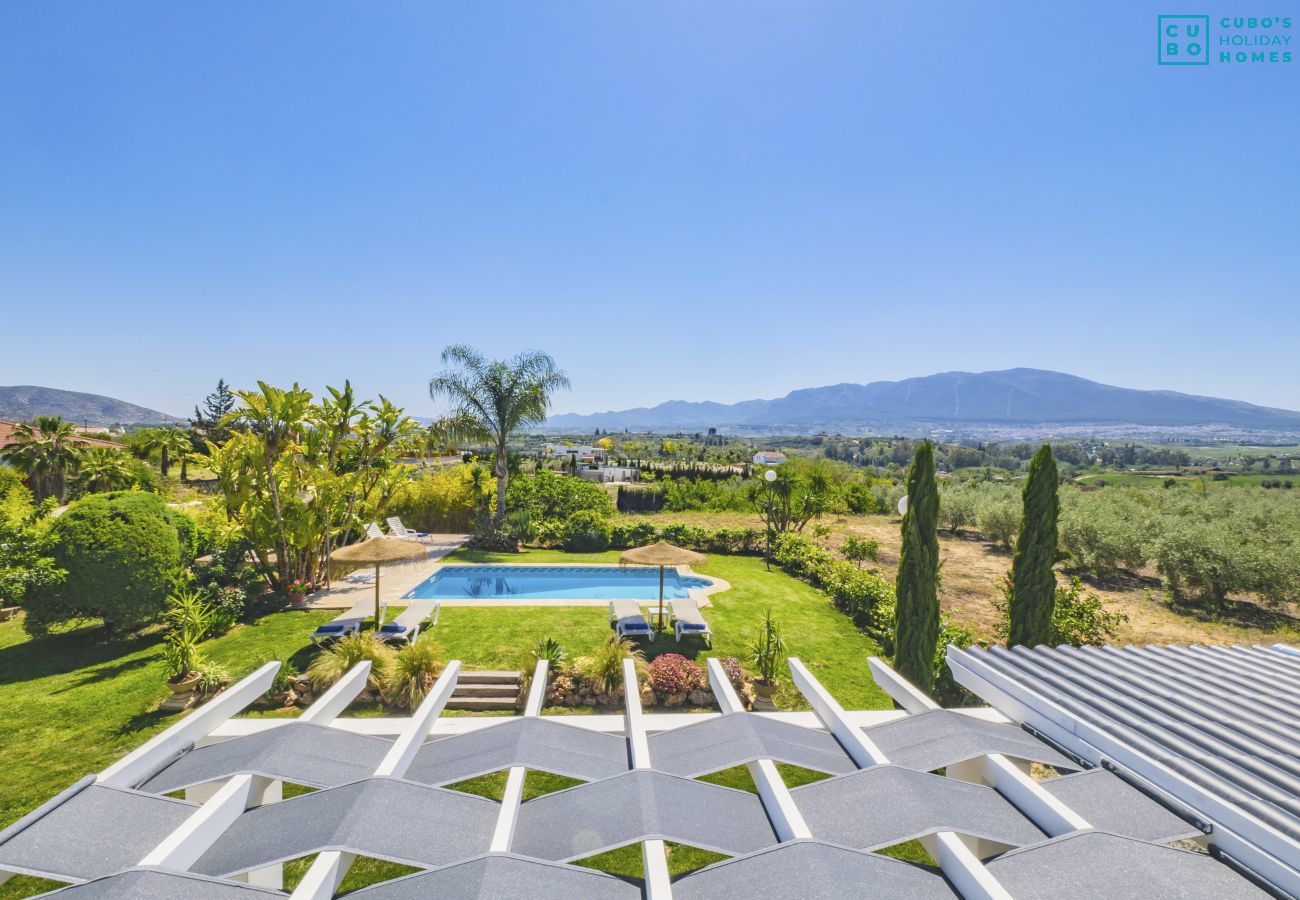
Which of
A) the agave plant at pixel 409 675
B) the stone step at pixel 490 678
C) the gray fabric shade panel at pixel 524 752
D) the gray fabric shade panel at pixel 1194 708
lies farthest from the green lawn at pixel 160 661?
the gray fabric shade panel at pixel 524 752

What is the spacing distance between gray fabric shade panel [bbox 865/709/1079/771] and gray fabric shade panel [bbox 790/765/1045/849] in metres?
0.27

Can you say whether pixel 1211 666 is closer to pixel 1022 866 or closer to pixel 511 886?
pixel 1022 866

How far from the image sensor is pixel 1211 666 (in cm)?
491

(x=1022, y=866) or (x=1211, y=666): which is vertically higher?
(x=1022, y=866)

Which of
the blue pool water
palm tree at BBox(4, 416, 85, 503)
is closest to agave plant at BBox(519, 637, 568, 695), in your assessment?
the blue pool water

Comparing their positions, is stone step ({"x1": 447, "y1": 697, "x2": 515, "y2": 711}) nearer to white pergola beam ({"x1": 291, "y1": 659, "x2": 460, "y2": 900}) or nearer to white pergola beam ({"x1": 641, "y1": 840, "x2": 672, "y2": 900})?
white pergola beam ({"x1": 291, "y1": 659, "x2": 460, "y2": 900})

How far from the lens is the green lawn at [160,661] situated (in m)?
7.08

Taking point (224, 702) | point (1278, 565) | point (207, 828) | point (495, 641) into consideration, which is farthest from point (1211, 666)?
point (1278, 565)

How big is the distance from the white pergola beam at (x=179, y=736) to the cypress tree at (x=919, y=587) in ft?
30.7

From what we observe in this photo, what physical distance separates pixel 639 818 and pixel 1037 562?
10737 millimetres

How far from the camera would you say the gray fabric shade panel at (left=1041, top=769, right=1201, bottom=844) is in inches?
93.0

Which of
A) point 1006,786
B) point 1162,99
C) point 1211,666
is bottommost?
point 1211,666

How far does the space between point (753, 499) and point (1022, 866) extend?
24.6 meters

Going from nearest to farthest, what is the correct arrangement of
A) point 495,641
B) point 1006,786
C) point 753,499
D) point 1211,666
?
point 1006,786, point 1211,666, point 495,641, point 753,499
